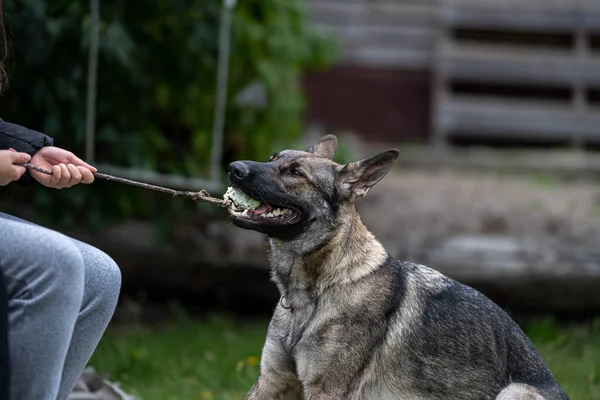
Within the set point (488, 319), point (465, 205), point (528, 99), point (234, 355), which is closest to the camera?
point (488, 319)

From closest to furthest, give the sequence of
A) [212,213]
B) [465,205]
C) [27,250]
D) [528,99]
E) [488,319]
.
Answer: [27,250] → [488,319] → [212,213] → [465,205] → [528,99]

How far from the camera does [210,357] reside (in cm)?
578

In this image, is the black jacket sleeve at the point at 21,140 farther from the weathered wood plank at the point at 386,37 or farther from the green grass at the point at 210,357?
the weathered wood plank at the point at 386,37

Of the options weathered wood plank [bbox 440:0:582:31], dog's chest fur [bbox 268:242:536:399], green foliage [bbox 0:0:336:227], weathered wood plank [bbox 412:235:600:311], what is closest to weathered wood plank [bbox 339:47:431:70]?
weathered wood plank [bbox 440:0:582:31]

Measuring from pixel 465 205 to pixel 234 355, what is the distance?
3077mm

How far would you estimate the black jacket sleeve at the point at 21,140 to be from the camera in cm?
305

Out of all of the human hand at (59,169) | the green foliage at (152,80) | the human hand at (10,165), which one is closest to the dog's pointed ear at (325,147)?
the human hand at (59,169)

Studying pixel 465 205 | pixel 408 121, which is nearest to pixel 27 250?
pixel 465 205

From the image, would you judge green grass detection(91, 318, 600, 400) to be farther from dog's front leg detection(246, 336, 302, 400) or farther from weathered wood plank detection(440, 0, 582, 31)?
weathered wood plank detection(440, 0, 582, 31)

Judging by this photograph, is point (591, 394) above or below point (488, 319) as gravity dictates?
below

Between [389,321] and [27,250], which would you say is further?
[389,321]

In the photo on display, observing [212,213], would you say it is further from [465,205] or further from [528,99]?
[528,99]

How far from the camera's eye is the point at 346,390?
358 cm

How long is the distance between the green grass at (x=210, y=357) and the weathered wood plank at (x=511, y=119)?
12.8 feet
